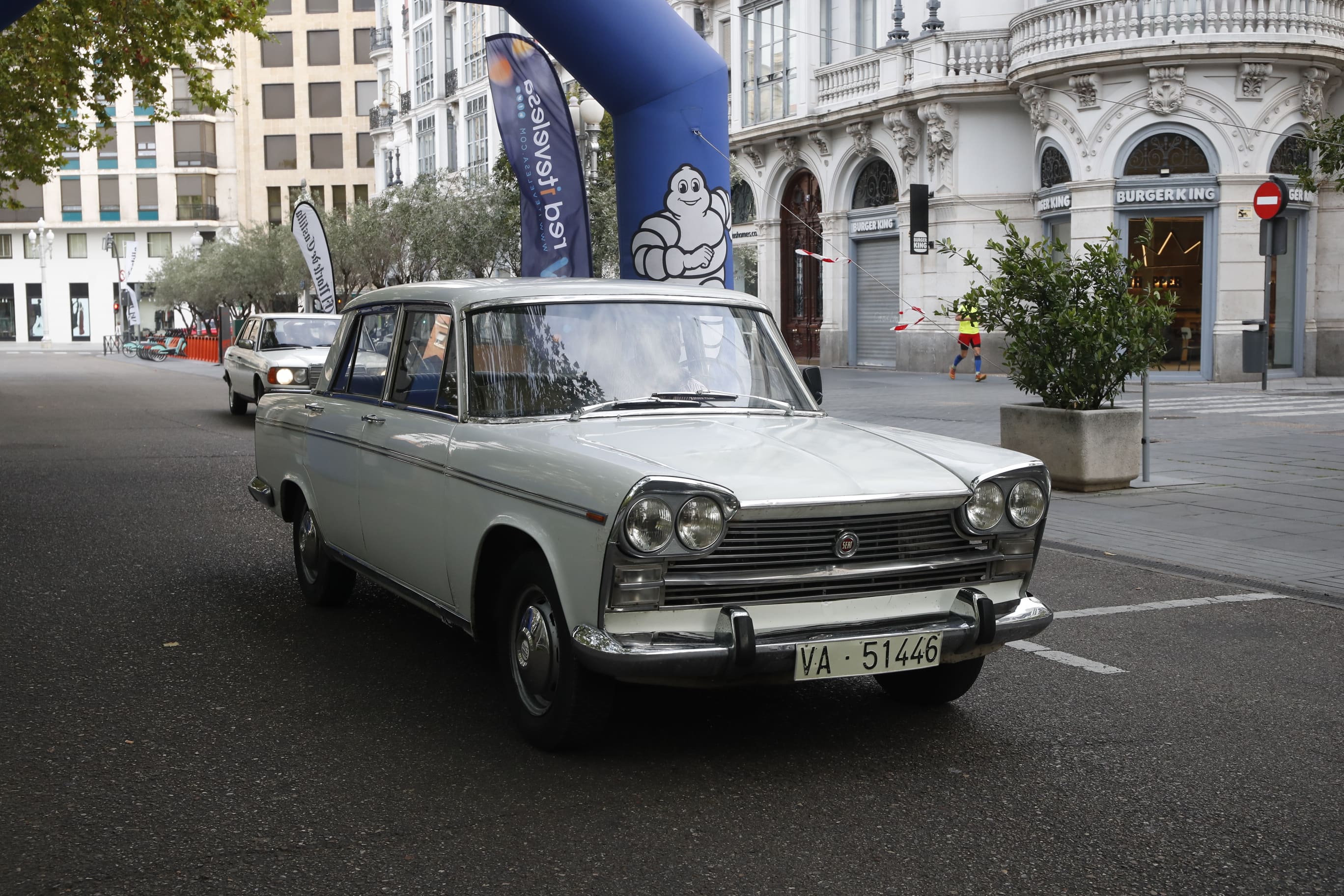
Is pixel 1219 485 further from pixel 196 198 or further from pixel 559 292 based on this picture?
pixel 196 198

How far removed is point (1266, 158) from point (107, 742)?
24.8m

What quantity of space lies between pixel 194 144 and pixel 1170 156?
231ft

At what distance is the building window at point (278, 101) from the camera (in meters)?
83.8

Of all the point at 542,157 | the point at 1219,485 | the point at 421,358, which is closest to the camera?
the point at 421,358

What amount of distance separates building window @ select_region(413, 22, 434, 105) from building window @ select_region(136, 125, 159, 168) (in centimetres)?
3226

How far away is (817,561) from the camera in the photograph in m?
4.44

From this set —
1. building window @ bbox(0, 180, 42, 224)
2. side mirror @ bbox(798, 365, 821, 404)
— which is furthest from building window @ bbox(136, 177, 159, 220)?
side mirror @ bbox(798, 365, 821, 404)

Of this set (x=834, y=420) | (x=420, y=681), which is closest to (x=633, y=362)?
(x=834, y=420)

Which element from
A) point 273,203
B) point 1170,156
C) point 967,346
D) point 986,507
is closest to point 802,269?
point 967,346

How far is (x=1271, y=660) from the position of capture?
6129 millimetres

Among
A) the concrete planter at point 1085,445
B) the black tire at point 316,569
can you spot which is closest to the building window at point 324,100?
the concrete planter at point 1085,445

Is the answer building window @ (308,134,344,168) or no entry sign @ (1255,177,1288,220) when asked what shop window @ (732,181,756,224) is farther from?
building window @ (308,134,344,168)

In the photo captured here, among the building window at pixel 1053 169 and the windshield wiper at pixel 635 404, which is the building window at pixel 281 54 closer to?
the building window at pixel 1053 169

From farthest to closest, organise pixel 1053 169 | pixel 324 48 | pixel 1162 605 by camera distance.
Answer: pixel 324 48 → pixel 1053 169 → pixel 1162 605
